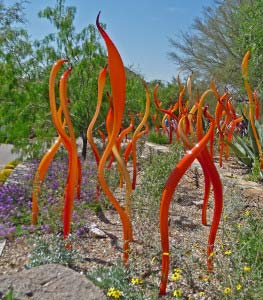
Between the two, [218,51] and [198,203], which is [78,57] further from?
[218,51]

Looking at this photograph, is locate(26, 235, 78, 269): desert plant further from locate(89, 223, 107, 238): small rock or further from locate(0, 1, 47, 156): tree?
locate(0, 1, 47, 156): tree

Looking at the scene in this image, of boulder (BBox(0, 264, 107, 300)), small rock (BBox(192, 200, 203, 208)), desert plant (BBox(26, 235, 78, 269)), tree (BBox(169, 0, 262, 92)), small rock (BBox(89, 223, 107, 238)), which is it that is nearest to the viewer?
boulder (BBox(0, 264, 107, 300))

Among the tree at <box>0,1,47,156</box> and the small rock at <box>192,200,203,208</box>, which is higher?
the tree at <box>0,1,47,156</box>

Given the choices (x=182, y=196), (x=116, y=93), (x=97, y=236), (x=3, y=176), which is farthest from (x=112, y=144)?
(x=3, y=176)

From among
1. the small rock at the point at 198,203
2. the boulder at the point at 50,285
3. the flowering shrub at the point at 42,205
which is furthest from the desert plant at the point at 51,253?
the small rock at the point at 198,203

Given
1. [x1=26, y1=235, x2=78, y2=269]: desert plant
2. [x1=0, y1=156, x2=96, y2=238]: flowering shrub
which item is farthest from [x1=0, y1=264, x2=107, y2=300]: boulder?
[x1=0, y1=156, x2=96, y2=238]: flowering shrub

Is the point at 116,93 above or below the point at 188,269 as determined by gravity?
above

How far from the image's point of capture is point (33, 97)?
8125mm

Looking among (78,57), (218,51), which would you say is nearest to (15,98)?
(78,57)

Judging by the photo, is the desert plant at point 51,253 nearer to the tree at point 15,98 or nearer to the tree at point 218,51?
the tree at point 15,98

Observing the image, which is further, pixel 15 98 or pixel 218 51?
pixel 218 51

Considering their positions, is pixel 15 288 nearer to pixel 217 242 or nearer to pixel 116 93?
pixel 116 93

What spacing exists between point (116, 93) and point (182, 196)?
2971mm

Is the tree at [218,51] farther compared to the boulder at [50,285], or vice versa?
the tree at [218,51]
